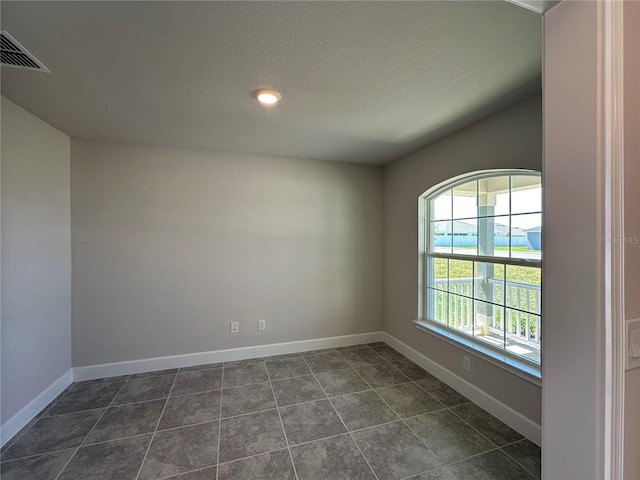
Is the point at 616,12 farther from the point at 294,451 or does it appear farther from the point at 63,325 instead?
the point at 63,325

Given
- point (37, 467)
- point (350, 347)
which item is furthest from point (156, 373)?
point (350, 347)

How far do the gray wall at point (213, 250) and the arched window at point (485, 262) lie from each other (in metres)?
0.83


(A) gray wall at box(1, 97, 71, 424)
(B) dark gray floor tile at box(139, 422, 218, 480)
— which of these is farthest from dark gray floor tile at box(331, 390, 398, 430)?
(A) gray wall at box(1, 97, 71, 424)

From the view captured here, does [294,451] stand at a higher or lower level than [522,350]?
lower

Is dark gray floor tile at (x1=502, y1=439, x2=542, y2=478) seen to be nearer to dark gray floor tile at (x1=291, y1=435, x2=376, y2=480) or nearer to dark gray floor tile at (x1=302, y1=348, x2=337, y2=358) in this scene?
dark gray floor tile at (x1=291, y1=435, x2=376, y2=480)

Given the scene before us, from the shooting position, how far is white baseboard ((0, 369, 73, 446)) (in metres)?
1.78

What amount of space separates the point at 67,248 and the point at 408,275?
3.47 m

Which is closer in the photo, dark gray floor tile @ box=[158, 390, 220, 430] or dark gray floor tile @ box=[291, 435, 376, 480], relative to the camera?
dark gray floor tile @ box=[291, 435, 376, 480]

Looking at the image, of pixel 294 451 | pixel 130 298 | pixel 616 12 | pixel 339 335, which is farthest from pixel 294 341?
pixel 616 12

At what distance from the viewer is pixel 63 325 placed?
7.96 feet

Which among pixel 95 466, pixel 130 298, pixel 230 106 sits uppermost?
pixel 230 106

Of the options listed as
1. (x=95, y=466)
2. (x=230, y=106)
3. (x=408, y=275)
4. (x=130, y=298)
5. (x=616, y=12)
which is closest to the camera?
(x=616, y=12)

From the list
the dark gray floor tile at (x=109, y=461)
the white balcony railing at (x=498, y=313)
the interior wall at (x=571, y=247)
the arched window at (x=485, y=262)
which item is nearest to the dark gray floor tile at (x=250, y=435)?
the dark gray floor tile at (x=109, y=461)

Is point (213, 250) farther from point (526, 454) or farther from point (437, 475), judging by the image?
point (526, 454)
